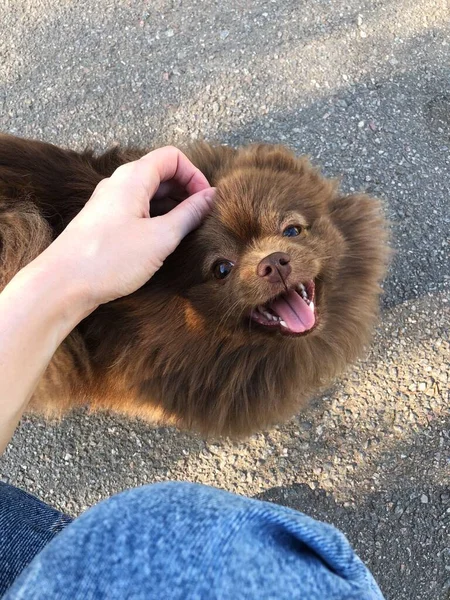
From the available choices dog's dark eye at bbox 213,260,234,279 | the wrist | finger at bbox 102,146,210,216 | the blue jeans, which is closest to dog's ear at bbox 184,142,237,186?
finger at bbox 102,146,210,216

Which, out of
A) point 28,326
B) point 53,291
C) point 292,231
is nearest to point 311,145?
point 292,231

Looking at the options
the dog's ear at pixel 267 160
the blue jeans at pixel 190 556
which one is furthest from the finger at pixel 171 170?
the blue jeans at pixel 190 556

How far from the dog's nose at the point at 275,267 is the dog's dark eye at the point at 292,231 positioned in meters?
0.18

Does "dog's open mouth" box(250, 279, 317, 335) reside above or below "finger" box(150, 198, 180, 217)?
below

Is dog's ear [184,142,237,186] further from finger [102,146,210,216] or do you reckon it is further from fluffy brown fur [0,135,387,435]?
finger [102,146,210,216]

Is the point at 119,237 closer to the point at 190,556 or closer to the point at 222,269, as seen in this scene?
the point at 222,269

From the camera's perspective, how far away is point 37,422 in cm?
311

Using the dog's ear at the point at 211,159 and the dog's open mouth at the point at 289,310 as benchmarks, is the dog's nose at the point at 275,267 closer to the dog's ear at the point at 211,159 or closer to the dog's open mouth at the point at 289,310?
the dog's open mouth at the point at 289,310

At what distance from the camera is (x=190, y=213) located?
2076mm

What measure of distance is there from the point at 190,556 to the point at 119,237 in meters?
1.15

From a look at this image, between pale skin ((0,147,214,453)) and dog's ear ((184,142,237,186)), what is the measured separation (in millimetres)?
263

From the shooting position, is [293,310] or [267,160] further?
[267,160]

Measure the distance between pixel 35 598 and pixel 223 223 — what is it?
1462 millimetres

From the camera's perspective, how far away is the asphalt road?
9.30ft
